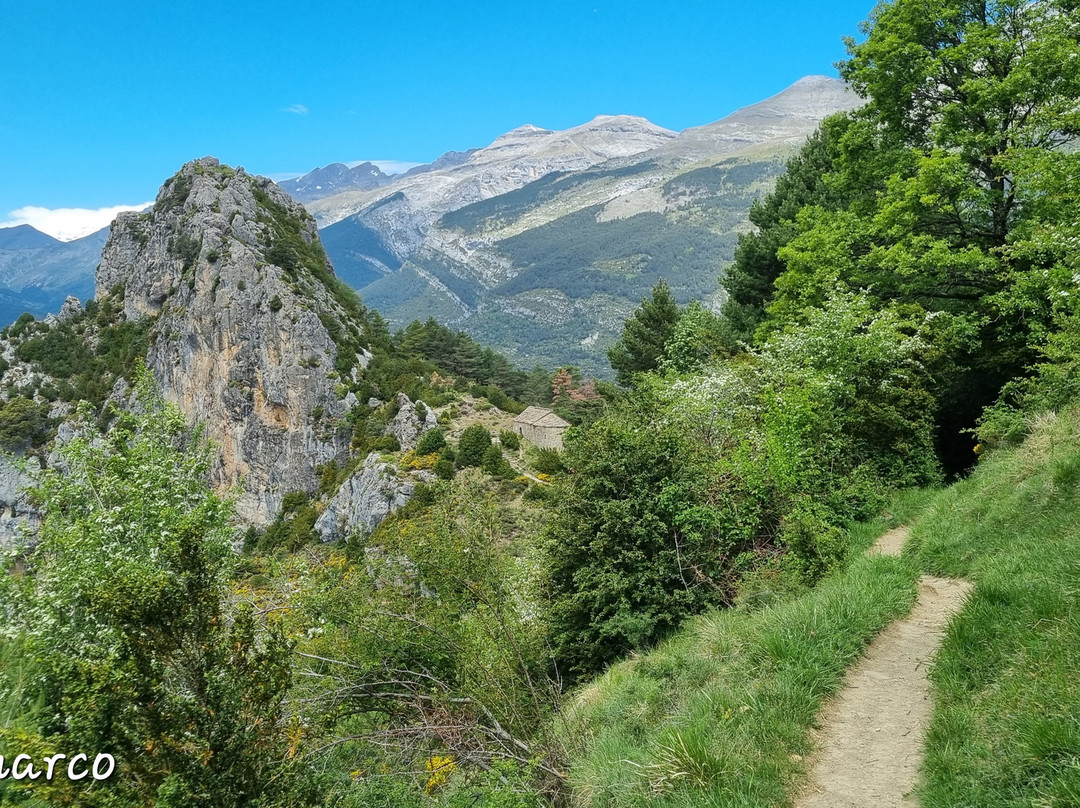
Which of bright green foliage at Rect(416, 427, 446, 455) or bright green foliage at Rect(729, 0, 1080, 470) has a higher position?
bright green foliage at Rect(729, 0, 1080, 470)

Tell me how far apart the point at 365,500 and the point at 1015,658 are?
3102 cm

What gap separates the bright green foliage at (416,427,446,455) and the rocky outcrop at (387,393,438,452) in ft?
4.79

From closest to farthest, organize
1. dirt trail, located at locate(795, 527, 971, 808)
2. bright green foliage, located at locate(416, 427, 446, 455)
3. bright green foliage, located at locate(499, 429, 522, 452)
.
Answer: dirt trail, located at locate(795, 527, 971, 808) < bright green foliage, located at locate(416, 427, 446, 455) < bright green foliage, located at locate(499, 429, 522, 452)

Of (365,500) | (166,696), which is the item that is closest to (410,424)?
(365,500)

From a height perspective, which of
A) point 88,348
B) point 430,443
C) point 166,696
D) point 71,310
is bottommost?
point 430,443

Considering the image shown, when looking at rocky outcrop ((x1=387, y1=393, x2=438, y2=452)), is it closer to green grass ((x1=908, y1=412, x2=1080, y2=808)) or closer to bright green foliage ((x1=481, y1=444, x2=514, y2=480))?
bright green foliage ((x1=481, y1=444, x2=514, y2=480))

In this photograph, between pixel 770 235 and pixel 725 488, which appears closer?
pixel 725 488

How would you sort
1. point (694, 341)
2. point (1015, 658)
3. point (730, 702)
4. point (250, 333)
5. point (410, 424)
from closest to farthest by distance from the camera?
point (1015, 658)
point (730, 702)
point (694, 341)
point (410, 424)
point (250, 333)

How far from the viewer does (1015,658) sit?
13.8ft

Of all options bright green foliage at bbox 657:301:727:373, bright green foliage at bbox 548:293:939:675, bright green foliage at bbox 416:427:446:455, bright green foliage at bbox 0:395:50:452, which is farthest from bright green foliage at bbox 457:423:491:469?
bright green foliage at bbox 0:395:50:452

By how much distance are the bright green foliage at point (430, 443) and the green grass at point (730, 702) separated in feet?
87.3

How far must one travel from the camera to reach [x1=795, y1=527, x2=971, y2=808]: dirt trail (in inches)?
165

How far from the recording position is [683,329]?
24.9 m

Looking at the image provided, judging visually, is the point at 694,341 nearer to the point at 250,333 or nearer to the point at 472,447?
the point at 472,447
